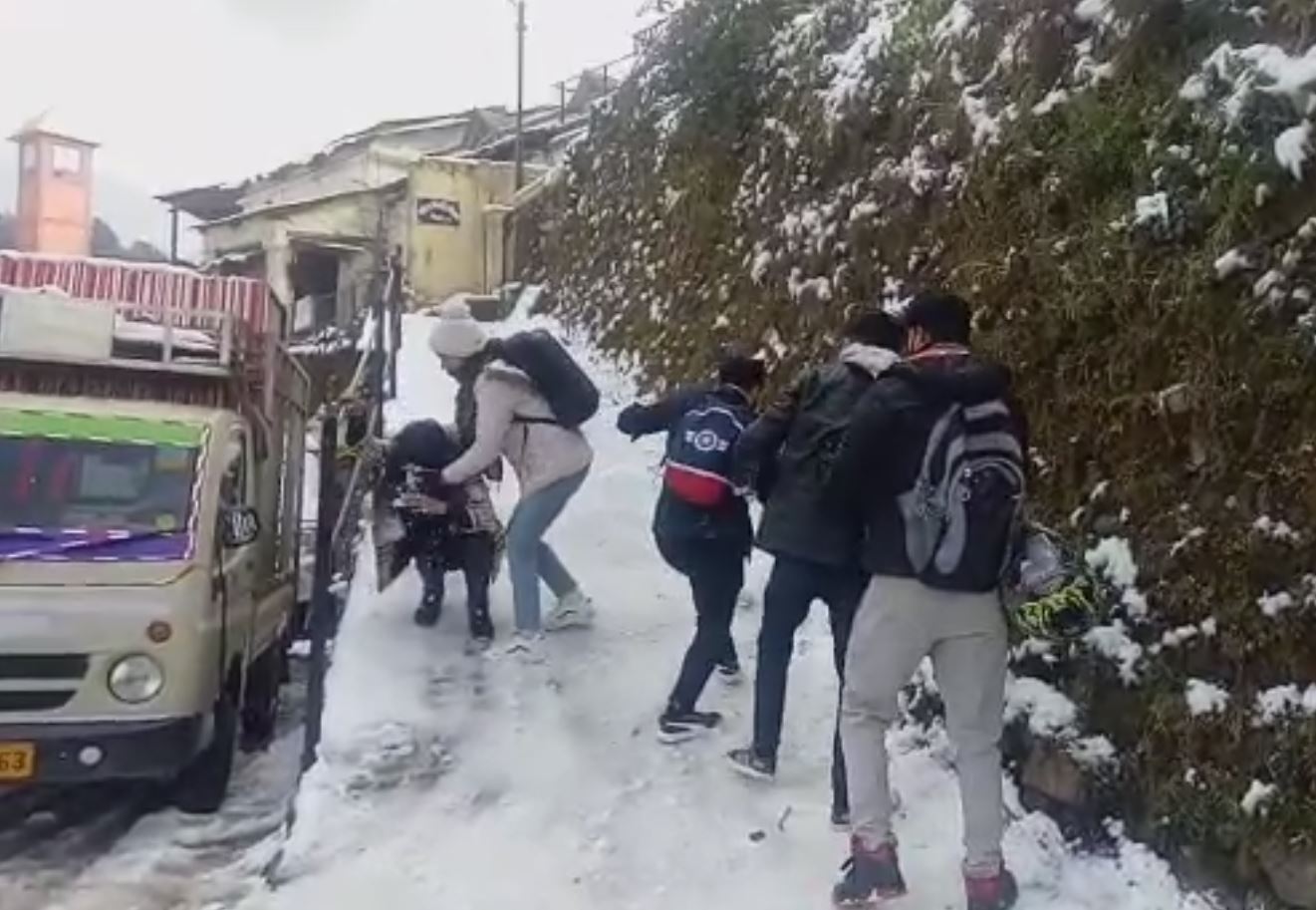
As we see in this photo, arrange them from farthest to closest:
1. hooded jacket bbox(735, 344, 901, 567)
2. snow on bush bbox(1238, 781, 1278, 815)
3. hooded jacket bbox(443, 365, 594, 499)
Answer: hooded jacket bbox(443, 365, 594, 499) → hooded jacket bbox(735, 344, 901, 567) → snow on bush bbox(1238, 781, 1278, 815)

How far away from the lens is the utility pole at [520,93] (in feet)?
103

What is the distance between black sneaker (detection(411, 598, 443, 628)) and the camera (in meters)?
7.96

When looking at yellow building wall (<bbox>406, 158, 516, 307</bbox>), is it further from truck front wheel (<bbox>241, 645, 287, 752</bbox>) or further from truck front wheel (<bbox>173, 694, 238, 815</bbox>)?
truck front wheel (<bbox>173, 694, 238, 815</bbox>)

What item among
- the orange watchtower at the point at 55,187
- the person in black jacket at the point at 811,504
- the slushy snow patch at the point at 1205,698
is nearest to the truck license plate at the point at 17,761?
the person in black jacket at the point at 811,504

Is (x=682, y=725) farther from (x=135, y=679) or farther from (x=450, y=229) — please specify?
(x=450, y=229)

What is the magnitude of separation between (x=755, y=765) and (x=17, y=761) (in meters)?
2.97

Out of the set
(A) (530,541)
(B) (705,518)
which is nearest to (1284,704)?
(B) (705,518)

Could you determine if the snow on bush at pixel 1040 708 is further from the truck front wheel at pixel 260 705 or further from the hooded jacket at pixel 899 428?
the truck front wheel at pixel 260 705

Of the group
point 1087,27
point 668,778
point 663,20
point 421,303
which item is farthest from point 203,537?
point 421,303

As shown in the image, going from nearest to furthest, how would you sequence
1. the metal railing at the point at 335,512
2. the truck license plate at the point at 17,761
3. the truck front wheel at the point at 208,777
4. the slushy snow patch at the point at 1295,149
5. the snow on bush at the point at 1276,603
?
the snow on bush at the point at 1276,603 → the slushy snow patch at the point at 1295,149 → the truck license plate at the point at 17,761 → the metal railing at the point at 335,512 → the truck front wheel at the point at 208,777

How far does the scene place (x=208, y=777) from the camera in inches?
266

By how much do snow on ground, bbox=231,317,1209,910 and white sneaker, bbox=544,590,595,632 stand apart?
0.07 m

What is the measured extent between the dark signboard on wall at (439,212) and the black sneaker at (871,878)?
26.4 metres

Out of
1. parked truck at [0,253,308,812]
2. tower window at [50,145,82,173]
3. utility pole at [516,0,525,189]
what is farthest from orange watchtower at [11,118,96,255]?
parked truck at [0,253,308,812]
